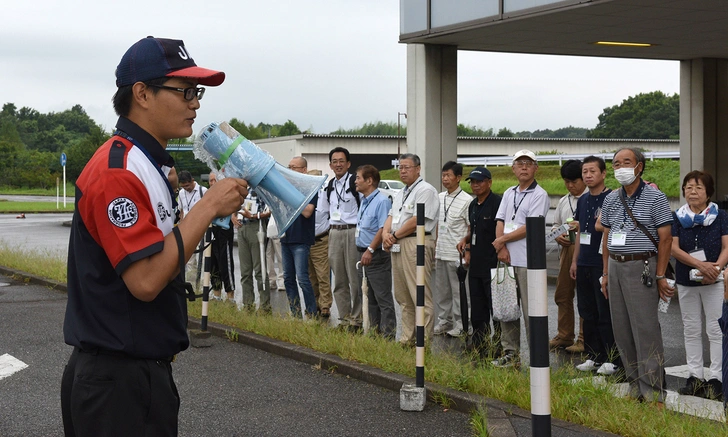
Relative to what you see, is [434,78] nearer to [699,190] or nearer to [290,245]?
[290,245]

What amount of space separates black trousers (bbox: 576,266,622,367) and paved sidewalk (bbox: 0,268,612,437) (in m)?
2.14

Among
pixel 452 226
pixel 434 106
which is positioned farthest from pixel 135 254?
pixel 434 106

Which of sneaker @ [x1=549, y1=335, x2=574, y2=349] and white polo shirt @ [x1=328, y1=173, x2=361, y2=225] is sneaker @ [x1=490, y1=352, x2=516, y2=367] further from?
white polo shirt @ [x1=328, y1=173, x2=361, y2=225]

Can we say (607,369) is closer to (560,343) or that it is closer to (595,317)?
(595,317)

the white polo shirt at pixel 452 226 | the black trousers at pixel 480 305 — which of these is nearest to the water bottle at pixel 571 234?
the black trousers at pixel 480 305

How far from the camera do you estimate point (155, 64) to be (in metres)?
3.03

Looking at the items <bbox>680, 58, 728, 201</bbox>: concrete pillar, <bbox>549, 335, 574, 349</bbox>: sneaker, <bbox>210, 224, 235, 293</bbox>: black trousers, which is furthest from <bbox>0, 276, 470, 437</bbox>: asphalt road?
<bbox>680, 58, 728, 201</bbox>: concrete pillar

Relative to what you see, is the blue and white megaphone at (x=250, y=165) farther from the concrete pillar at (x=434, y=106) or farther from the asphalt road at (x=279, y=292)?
the concrete pillar at (x=434, y=106)

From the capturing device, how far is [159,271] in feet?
9.13

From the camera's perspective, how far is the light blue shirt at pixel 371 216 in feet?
34.6

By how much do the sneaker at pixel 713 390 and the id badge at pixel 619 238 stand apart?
1.41 m

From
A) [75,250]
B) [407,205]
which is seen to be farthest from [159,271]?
[407,205]

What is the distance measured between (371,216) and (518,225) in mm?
2160

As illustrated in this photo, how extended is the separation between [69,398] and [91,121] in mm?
150842
